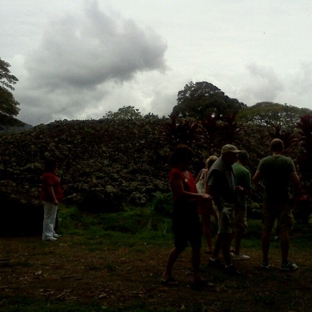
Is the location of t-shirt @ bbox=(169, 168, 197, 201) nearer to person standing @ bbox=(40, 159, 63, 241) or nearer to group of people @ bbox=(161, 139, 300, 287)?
group of people @ bbox=(161, 139, 300, 287)

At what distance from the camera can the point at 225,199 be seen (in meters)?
5.88

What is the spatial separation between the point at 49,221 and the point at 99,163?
21.1 feet

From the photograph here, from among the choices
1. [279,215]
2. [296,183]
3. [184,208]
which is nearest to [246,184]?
[279,215]

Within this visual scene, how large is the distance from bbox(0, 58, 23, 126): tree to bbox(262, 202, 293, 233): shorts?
88.9 feet

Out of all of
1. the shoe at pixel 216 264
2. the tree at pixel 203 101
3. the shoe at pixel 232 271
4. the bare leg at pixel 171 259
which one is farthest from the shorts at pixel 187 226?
the tree at pixel 203 101

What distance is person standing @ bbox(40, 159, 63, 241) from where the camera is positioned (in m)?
8.48

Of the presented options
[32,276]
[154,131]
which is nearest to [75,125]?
[154,131]

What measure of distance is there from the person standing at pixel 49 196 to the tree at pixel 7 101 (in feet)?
76.9

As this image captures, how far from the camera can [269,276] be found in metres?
5.95

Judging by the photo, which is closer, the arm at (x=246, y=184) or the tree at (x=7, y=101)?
the arm at (x=246, y=184)

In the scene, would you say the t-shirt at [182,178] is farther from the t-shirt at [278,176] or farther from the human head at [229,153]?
the t-shirt at [278,176]

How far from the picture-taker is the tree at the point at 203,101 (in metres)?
34.3

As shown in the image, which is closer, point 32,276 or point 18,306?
point 18,306

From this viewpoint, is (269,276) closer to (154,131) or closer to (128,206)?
(128,206)
